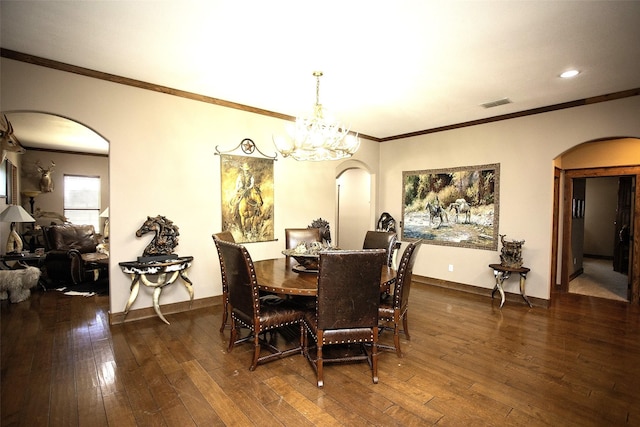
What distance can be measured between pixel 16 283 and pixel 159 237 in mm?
2508

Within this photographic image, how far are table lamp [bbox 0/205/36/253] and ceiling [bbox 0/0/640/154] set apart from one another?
11.4 ft

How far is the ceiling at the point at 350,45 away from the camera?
2.29 meters

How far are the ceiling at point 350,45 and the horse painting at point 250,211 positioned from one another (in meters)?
1.37

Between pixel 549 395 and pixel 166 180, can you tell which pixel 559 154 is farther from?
pixel 166 180

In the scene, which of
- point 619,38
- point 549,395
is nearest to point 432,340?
point 549,395

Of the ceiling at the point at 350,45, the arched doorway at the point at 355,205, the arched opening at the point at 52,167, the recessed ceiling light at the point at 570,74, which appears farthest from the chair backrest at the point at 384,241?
the arched opening at the point at 52,167

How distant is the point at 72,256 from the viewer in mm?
5152

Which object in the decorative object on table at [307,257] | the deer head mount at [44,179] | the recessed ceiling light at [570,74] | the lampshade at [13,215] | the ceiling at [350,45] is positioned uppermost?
the recessed ceiling light at [570,74]

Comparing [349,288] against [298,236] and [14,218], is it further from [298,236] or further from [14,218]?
[14,218]

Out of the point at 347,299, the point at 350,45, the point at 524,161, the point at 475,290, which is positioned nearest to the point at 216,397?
the point at 347,299

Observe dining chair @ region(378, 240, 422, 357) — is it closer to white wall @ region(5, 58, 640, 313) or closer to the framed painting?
white wall @ region(5, 58, 640, 313)

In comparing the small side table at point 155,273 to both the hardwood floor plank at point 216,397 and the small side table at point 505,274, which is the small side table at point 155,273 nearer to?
the hardwood floor plank at point 216,397

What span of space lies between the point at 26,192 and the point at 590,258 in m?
14.3

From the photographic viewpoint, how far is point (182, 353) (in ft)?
9.54
